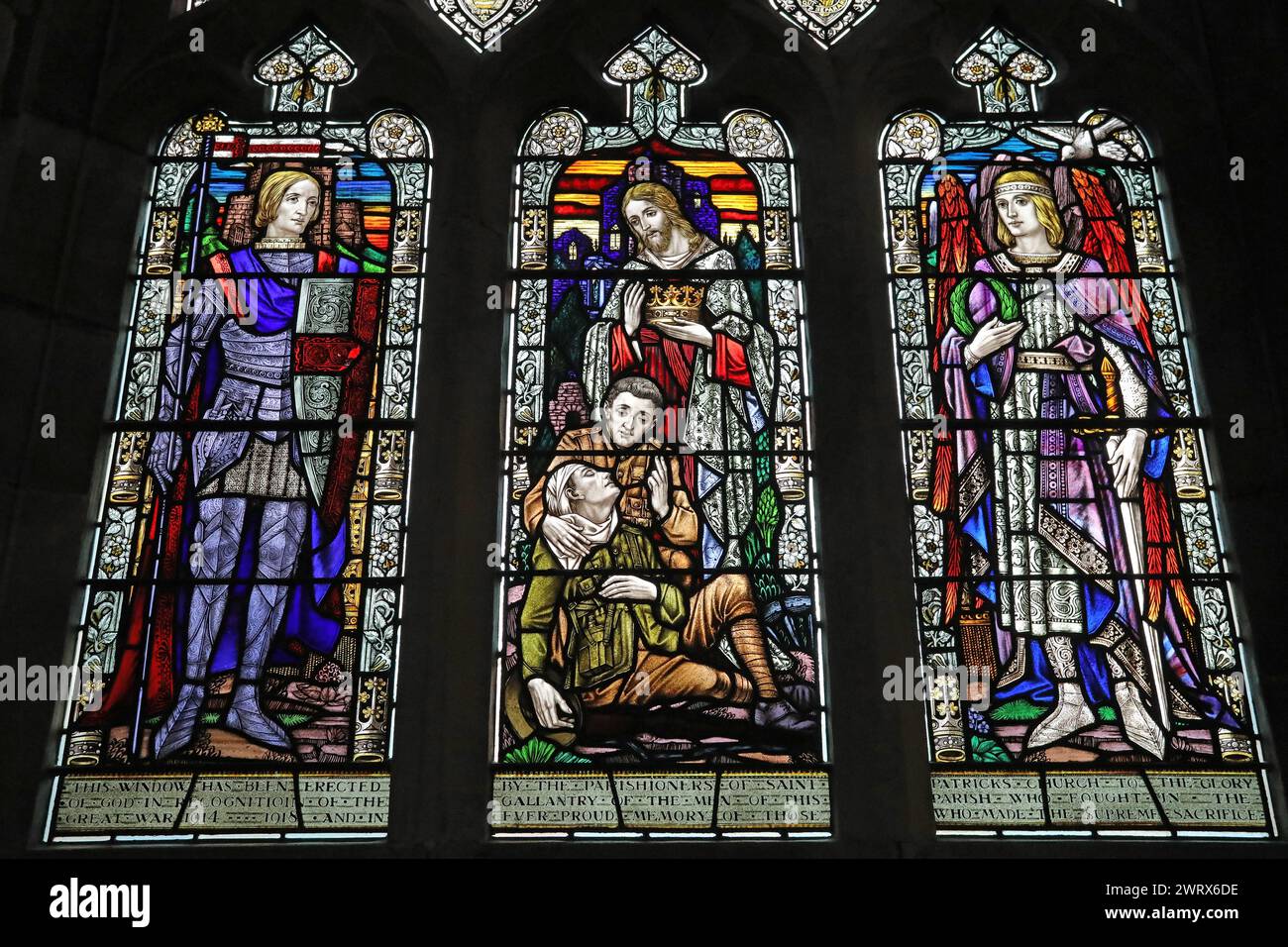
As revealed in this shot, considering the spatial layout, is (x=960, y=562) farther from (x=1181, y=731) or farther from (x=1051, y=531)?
(x=1181, y=731)

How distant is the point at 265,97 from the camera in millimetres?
8312

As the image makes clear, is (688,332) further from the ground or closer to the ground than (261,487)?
further from the ground

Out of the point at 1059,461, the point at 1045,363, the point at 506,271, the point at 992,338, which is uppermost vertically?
the point at 506,271

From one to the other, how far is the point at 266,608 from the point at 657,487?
5.59 feet

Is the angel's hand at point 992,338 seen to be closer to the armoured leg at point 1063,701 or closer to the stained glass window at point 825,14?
the armoured leg at point 1063,701

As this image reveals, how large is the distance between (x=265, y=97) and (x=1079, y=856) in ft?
17.0

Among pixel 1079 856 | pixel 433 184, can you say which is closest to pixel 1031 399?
pixel 1079 856

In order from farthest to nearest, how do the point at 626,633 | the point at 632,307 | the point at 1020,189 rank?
the point at 1020,189 < the point at 632,307 < the point at 626,633

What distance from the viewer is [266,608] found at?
6.96 meters

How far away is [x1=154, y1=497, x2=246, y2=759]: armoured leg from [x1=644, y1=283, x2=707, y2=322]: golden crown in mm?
2005

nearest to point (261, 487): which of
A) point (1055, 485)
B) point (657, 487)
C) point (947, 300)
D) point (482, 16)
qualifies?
point (657, 487)

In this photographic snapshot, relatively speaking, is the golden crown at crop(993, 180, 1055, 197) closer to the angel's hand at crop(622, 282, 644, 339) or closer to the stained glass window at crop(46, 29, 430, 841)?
the angel's hand at crop(622, 282, 644, 339)

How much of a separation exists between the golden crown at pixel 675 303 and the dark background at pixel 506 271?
51 centimetres

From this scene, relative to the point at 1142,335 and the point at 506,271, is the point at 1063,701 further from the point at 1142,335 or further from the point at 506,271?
the point at 506,271
